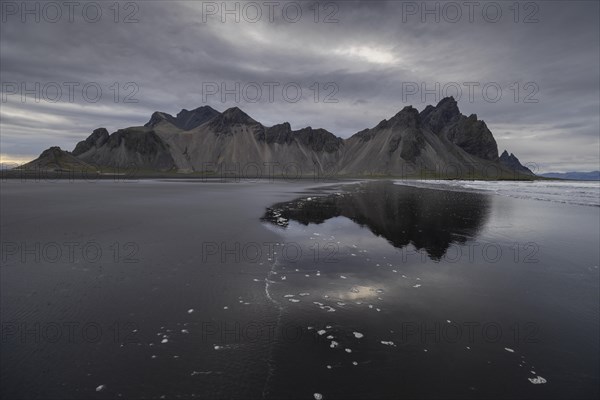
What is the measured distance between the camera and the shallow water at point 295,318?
22.1ft

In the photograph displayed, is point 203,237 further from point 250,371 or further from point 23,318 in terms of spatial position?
point 250,371

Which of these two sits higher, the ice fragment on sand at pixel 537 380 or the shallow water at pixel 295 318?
the shallow water at pixel 295 318

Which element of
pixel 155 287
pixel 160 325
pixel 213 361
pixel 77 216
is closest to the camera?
pixel 213 361

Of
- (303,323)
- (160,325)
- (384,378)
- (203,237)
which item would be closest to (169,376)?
(160,325)

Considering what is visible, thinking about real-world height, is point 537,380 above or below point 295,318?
below

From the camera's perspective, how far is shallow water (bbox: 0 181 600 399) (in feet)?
22.1

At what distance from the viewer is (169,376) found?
684 centimetres

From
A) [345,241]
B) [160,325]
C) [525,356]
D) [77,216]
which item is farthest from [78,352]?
[77,216]

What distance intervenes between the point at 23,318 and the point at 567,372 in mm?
14735

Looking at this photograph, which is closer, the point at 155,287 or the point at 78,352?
the point at 78,352

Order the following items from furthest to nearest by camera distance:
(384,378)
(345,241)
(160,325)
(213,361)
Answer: (345,241) < (160,325) < (213,361) < (384,378)

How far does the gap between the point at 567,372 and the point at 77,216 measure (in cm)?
3470

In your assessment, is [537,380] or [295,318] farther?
[295,318]

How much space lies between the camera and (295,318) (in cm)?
977
